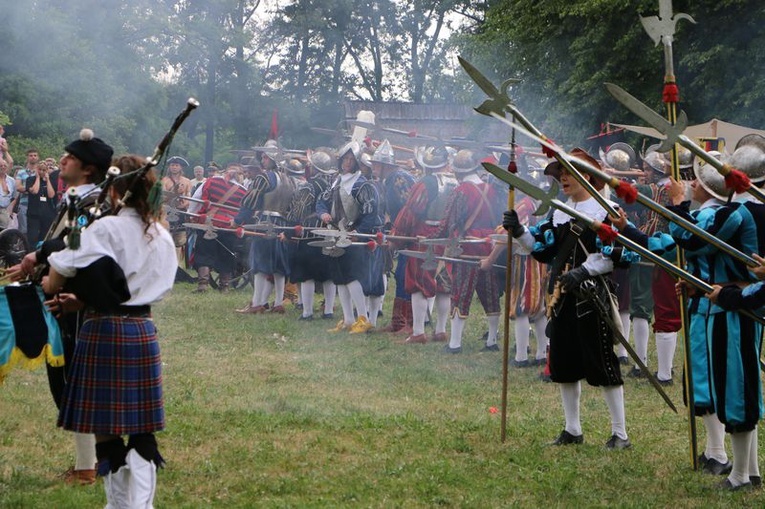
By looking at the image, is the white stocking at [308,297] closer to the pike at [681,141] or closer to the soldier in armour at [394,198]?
the soldier in armour at [394,198]

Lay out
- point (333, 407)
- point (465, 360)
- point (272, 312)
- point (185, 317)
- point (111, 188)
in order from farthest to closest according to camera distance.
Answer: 1. point (272, 312)
2. point (185, 317)
3. point (465, 360)
4. point (333, 407)
5. point (111, 188)

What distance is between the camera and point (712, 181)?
5457 millimetres

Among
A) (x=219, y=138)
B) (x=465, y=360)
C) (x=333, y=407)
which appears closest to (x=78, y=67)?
(x=465, y=360)

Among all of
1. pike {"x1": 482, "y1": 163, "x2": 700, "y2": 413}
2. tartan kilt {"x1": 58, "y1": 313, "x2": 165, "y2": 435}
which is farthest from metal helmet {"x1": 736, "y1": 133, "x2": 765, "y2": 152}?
tartan kilt {"x1": 58, "y1": 313, "x2": 165, "y2": 435}

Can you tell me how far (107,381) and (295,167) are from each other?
35.7 ft

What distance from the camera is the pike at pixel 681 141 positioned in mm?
4684

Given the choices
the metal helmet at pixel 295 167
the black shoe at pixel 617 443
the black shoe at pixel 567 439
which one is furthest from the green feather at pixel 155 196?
the metal helmet at pixel 295 167

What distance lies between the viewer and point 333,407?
301 inches

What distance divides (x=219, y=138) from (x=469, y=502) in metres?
28.1

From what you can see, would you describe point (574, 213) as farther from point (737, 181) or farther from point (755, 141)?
point (755, 141)

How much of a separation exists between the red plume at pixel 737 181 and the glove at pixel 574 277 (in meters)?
1.74

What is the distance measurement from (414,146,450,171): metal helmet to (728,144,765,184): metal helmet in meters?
7.01

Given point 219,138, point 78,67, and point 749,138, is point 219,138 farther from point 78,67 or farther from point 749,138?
point 749,138

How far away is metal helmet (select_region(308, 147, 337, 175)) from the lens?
14.2 meters
